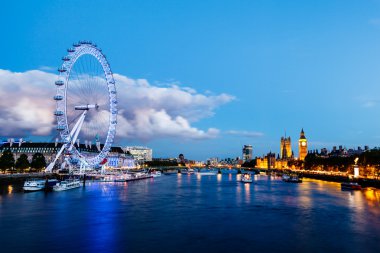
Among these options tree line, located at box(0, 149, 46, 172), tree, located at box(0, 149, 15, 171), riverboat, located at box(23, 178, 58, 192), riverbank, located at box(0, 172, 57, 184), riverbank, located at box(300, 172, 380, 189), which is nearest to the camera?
riverboat, located at box(23, 178, 58, 192)

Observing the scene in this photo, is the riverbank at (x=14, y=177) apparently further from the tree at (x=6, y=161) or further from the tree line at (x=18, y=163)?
the tree line at (x=18, y=163)

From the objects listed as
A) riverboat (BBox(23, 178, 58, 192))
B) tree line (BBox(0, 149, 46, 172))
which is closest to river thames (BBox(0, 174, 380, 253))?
riverboat (BBox(23, 178, 58, 192))

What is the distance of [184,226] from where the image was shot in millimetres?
28812

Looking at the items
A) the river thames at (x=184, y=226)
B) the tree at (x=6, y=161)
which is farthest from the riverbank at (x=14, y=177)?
the river thames at (x=184, y=226)

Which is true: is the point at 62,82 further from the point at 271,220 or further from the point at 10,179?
the point at 271,220

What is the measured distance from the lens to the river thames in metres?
23.0

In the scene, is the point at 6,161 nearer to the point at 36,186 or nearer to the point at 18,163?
the point at 18,163

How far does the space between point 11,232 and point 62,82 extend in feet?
98.5

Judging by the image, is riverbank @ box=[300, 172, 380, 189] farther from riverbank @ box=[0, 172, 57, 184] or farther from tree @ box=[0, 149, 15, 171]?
tree @ box=[0, 149, 15, 171]

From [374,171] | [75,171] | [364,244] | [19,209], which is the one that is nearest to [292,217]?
[364,244]

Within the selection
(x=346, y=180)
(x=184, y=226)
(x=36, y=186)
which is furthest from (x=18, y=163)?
(x=346, y=180)

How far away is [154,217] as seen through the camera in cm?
3262

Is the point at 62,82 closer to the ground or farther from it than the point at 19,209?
farther from it

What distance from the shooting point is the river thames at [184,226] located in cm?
2297
